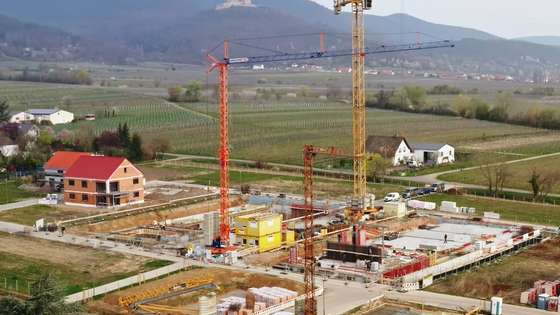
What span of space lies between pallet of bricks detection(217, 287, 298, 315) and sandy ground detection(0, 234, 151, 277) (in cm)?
483

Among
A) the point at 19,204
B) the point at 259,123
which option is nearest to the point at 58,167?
the point at 19,204

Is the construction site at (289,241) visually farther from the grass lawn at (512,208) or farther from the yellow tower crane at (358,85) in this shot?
the grass lawn at (512,208)

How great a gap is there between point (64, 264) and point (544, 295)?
44.2 feet

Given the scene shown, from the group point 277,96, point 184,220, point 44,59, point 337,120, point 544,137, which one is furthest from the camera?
point 44,59

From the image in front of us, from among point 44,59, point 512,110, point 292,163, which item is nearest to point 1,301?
point 292,163

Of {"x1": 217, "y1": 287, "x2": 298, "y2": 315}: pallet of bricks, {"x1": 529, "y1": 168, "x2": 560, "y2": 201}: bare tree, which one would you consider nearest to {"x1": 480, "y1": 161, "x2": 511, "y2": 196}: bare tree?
{"x1": 529, "y1": 168, "x2": 560, "y2": 201}: bare tree

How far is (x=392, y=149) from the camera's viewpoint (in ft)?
146

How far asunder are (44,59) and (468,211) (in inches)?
6583

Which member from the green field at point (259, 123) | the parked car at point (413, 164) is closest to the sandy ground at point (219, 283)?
the parked car at point (413, 164)

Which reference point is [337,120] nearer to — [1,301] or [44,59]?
[1,301]

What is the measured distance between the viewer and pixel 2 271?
23406mm

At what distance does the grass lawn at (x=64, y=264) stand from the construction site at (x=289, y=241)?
1.02 meters

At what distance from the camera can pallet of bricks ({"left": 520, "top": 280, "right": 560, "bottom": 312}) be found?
20.2 meters

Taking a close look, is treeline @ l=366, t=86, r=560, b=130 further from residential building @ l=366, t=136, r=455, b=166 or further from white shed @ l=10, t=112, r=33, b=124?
white shed @ l=10, t=112, r=33, b=124
